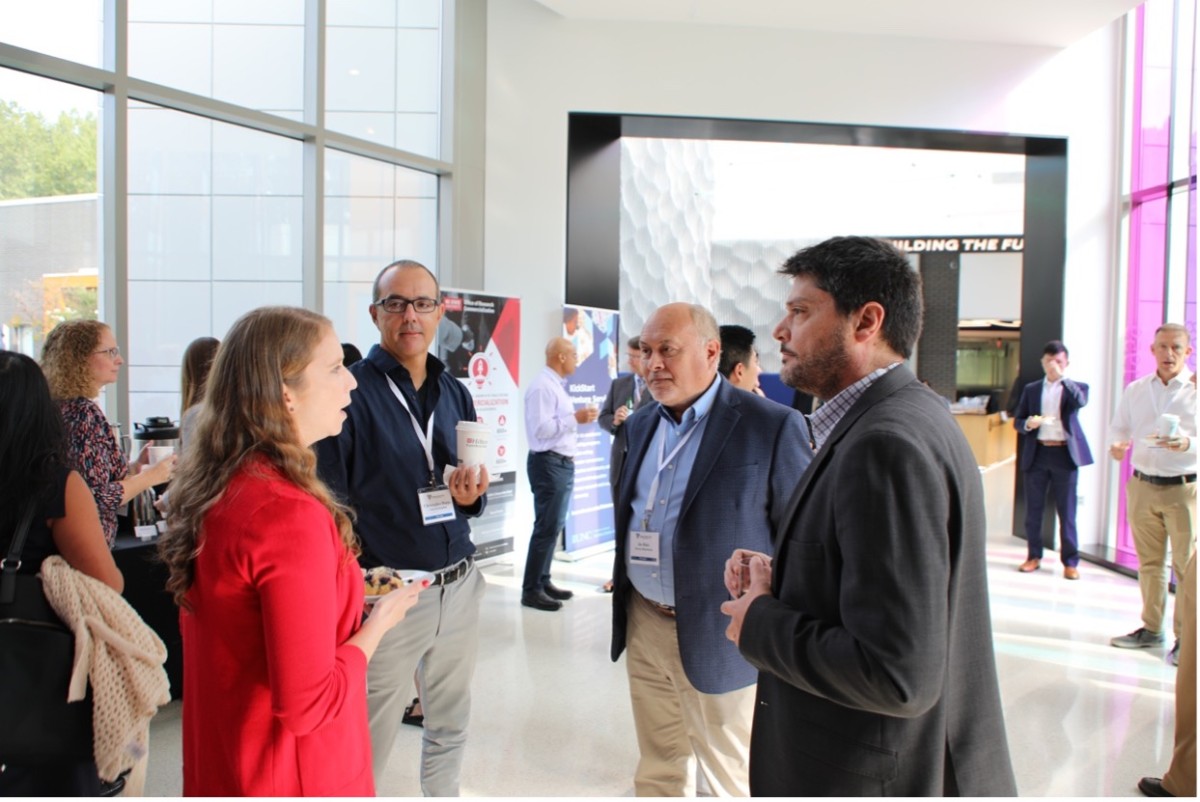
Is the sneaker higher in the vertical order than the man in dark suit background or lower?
lower

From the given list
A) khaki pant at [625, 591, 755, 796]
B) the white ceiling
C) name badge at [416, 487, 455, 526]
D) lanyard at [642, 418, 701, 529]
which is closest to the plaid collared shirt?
lanyard at [642, 418, 701, 529]

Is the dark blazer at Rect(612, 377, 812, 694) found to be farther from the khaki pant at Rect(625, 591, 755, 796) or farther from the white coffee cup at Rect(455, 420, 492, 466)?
the white coffee cup at Rect(455, 420, 492, 466)

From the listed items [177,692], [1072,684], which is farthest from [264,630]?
[1072,684]

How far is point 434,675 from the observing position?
7.29 ft

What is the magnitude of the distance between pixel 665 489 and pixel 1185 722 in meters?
2.07

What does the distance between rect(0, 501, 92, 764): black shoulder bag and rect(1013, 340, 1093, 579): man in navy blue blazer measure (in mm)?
6477

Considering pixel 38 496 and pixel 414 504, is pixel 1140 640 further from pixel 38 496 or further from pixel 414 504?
pixel 38 496

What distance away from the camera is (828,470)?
4.00ft

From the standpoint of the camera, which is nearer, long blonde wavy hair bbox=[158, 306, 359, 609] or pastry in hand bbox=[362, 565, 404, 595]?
long blonde wavy hair bbox=[158, 306, 359, 609]

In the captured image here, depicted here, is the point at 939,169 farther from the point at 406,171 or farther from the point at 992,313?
the point at 406,171

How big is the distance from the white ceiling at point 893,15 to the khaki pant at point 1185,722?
4.62 metres

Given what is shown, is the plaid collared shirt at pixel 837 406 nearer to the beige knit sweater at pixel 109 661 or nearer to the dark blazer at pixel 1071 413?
the beige knit sweater at pixel 109 661

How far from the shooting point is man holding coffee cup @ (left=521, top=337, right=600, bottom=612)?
207 inches

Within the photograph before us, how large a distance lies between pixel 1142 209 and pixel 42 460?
7.95 meters
